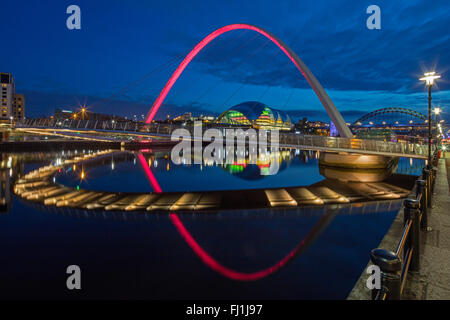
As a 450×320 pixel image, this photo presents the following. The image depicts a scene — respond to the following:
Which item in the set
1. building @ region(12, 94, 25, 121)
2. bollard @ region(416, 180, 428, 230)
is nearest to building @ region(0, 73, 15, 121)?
building @ region(12, 94, 25, 121)

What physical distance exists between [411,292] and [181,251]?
19.7ft

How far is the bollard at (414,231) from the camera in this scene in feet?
12.5

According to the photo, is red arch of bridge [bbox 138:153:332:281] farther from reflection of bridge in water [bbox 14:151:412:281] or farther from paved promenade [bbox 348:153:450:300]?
paved promenade [bbox 348:153:450:300]

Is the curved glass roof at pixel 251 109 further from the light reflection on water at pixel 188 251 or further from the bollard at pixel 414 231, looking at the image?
the bollard at pixel 414 231

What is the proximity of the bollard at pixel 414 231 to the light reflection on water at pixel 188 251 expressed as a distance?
199cm

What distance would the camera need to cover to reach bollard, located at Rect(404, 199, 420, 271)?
3.82 m

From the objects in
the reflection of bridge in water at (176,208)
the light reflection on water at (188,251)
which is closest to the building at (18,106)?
the reflection of bridge in water at (176,208)

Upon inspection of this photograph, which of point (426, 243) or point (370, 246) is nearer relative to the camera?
point (426, 243)

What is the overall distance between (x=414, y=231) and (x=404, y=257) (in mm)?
638

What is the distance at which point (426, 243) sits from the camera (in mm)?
5242

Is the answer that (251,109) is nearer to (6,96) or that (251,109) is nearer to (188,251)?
(188,251)
